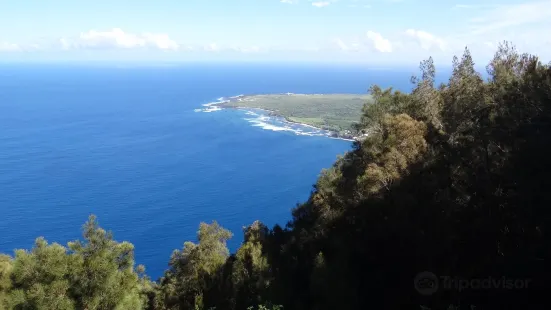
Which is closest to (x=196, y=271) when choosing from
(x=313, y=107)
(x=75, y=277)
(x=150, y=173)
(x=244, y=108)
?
(x=75, y=277)

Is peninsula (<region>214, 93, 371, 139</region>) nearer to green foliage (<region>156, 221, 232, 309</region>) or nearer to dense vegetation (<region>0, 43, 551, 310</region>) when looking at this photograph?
dense vegetation (<region>0, 43, 551, 310</region>)

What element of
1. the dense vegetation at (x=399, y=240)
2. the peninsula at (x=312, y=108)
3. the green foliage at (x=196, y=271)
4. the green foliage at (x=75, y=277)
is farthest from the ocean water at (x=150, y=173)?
the green foliage at (x=75, y=277)

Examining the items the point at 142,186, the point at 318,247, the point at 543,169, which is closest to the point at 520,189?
the point at 543,169

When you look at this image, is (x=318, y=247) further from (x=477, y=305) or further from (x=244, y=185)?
(x=244, y=185)

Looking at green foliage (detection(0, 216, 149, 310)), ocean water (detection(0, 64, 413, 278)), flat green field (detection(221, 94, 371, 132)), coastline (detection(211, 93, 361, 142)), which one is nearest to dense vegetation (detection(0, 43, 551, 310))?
green foliage (detection(0, 216, 149, 310))

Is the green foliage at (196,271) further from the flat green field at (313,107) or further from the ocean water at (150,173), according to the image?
the flat green field at (313,107)

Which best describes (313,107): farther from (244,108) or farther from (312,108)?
(244,108)
